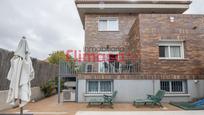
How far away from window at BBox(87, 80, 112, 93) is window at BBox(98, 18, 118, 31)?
5588mm

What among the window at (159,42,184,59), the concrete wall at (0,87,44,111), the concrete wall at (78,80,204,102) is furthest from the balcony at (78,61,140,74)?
the concrete wall at (0,87,44,111)

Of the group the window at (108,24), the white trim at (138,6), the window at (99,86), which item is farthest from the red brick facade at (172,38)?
the window at (108,24)

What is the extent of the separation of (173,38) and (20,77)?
10188 millimetres

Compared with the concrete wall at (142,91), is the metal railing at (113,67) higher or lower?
higher

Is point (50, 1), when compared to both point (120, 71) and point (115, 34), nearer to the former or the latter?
point (115, 34)

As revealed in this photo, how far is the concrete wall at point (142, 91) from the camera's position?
1087cm

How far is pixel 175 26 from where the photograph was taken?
449 inches

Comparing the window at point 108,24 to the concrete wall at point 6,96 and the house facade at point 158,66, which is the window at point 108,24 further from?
the concrete wall at point 6,96

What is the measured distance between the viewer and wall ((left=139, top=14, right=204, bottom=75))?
11055mm

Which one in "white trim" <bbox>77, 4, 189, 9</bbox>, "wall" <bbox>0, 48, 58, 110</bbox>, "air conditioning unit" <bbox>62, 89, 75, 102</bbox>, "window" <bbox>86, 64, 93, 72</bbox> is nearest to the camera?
"wall" <bbox>0, 48, 58, 110</bbox>

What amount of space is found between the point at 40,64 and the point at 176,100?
36.0 feet

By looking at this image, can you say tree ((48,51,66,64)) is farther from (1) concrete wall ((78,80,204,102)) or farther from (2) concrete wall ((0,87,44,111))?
(1) concrete wall ((78,80,204,102))

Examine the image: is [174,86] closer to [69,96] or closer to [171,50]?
[171,50]

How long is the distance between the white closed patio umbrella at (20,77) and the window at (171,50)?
9.16 m
